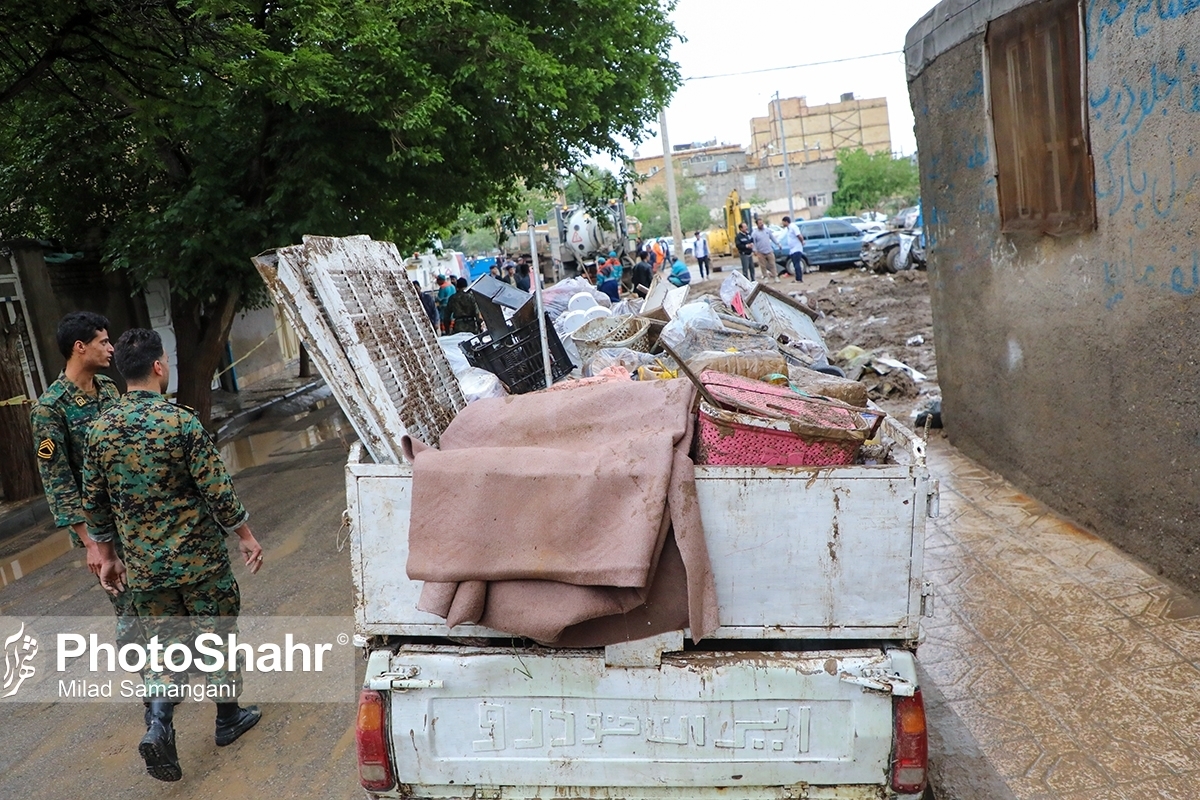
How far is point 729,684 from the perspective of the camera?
2584mm

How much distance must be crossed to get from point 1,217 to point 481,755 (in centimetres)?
1122

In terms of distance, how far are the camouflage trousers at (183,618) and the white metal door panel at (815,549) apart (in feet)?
6.43

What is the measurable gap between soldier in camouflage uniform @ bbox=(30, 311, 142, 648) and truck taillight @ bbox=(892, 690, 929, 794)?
3.33 metres

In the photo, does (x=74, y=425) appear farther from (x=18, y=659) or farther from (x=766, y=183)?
(x=766, y=183)

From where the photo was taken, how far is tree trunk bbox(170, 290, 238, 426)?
37.0 feet

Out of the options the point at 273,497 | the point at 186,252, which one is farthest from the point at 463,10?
the point at 273,497

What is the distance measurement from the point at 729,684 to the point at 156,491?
2.64 metres

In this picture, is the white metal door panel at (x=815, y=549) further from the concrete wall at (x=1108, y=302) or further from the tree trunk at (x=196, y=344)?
the tree trunk at (x=196, y=344)

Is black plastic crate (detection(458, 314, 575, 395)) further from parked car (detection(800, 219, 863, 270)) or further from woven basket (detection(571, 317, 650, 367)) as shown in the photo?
parked car (detection(800, 219, 863, 270))

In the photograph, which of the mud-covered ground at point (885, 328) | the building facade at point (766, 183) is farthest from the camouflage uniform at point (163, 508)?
the building facade at point (766, 183)

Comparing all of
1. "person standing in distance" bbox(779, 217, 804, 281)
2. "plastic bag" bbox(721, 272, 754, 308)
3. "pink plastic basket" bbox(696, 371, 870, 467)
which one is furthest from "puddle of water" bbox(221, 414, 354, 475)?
"person standing in distance" bbox(779, 217, 804, 281)

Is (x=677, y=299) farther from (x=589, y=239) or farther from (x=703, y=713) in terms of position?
(x=589, y=239)

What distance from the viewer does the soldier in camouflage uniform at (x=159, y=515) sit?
12.6 ft

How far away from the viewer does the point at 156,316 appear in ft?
48.7
